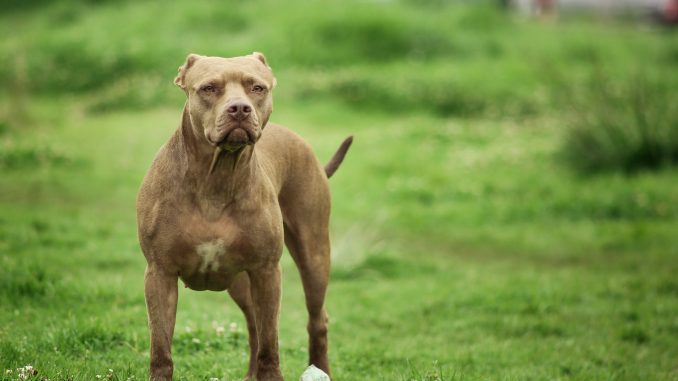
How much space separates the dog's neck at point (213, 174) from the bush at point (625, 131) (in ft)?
32.2

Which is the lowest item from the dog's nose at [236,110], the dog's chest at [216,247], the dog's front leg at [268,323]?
the dog's front leg at [268,323]

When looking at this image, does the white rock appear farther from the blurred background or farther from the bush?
the bush

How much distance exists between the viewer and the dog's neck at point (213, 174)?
15.7ft

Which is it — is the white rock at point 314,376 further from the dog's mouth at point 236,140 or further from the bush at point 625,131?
the bush at point 625,131

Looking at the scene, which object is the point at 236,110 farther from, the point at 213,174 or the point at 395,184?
the point at 395,184

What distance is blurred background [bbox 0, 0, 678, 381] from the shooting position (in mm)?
6879

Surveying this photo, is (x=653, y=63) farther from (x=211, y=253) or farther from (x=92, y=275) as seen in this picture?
(x=211, y=253)

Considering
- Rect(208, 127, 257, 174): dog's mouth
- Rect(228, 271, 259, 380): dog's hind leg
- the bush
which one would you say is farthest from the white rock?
the bush

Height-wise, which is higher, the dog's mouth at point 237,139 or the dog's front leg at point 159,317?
the dog's mouth at point 237,139

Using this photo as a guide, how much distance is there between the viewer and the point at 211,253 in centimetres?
471

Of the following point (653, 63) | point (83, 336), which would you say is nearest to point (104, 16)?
point (653, 63)

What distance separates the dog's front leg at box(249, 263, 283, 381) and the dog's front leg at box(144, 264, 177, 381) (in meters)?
0.50

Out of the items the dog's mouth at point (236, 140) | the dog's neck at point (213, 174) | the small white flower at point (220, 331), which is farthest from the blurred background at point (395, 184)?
the dog's mouth at point (236, 140)

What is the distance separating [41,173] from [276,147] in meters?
8.68
